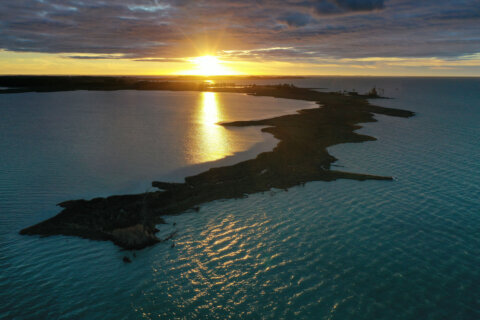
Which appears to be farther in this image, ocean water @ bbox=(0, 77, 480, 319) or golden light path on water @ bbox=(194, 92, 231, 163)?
golden light path on water @ bbox=(194, 92, 231, 163)

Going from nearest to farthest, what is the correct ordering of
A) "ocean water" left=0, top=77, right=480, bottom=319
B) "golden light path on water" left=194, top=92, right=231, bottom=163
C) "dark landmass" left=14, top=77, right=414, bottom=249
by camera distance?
"ocean water" left=0, top=77, right=480, bottom=319, "dark landmass" left=14, top=77, right=414, bottom=249, "golden light path on water" left=194, top=92, right=231, bottom=163

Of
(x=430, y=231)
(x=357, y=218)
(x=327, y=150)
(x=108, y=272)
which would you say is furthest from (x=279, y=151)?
(x=108, y=272)

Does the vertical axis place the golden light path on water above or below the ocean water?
above

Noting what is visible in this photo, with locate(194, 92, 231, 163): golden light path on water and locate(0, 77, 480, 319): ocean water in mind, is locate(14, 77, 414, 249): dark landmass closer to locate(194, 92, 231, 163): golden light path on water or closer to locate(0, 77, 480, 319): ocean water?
locate(0, 77, 480, 319): ocean water

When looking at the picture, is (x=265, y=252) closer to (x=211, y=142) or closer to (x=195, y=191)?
(x=195, y=191)

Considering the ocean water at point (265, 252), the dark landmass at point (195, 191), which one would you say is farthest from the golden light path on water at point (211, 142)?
the dark landmass at point (195, 191)

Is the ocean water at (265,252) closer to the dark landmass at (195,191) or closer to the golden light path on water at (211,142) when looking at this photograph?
the dark landmass at (195,191)

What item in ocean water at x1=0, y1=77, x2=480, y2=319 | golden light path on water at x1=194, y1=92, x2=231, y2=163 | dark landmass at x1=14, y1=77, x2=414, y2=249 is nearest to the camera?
ocean water at x1=0, y1=77, x2=480, y2=319

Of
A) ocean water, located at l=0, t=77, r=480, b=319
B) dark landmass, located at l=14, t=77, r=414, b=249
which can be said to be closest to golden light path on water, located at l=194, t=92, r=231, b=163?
ocean water, located at l=0, t=77, r=480, b=319

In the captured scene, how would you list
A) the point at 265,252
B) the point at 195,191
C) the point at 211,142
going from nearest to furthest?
the point at 265,252 → the point at 195,191 → the point at 211,142

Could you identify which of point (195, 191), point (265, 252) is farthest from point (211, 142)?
point (265, 252)

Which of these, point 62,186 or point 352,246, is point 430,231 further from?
point 62,186

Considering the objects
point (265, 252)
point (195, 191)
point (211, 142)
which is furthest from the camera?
point (211, 142)
